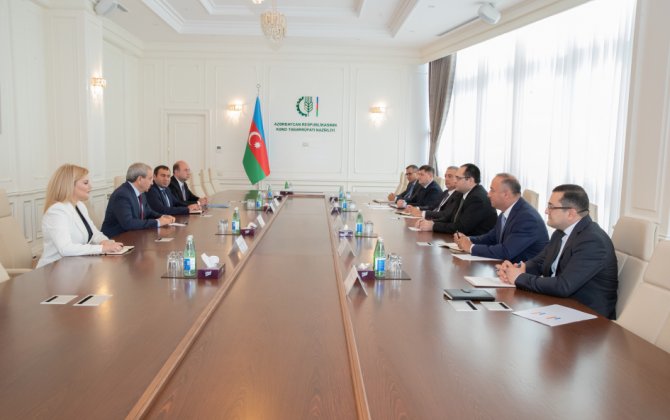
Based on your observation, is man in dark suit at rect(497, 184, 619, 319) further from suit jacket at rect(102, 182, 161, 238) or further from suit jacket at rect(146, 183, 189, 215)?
suit jacket at rect(146, 183, 189, 215)

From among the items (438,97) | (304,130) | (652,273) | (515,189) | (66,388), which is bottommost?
(66,388)

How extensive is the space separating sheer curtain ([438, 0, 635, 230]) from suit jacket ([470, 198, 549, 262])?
2.45 metres

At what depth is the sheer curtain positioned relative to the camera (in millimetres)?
5605

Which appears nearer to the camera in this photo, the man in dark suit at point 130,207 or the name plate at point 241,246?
the name plate at point 241,246

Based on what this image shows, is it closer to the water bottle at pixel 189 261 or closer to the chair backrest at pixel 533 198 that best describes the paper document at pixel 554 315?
the water bottle at pixel 189 261

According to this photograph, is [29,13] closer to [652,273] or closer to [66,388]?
[66,388]

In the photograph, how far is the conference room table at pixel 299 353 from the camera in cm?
141

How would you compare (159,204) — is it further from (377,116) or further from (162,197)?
(377,116)

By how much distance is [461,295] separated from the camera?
243cm

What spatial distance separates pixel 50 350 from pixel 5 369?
17cm

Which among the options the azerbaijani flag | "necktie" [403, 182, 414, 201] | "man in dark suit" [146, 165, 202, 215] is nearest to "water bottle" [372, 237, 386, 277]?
"man in dark suit" [146, 165, 202, 215]

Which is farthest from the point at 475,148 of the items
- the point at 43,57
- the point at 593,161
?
the point at 43,57

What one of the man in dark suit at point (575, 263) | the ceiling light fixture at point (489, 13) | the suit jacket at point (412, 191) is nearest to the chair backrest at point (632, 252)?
the man in dark suit at point (575, 263)

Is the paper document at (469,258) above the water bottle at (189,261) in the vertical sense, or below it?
below
